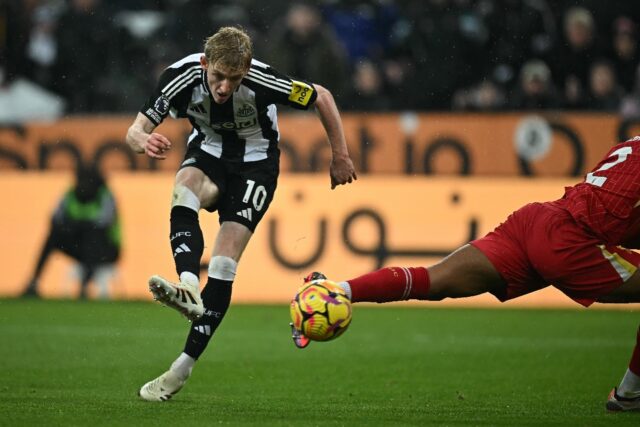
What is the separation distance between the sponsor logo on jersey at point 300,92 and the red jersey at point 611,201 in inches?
67.4

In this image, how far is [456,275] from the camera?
6.59 meters

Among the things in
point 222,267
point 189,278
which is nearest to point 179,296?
point 189,278

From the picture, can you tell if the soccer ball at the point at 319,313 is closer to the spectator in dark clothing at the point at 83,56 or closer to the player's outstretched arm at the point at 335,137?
the player's outstretched arm at the point at 335,137

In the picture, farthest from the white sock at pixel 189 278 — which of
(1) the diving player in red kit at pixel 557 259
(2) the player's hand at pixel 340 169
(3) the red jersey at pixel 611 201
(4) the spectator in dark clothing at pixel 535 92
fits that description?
(4) the spectator in dark clothing at pixel 535 92

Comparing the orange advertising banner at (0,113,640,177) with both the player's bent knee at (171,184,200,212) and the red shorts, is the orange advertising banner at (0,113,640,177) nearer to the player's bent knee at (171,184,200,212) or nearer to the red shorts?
the player's bent knee at (171,184,200,212)

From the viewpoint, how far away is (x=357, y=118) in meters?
13.8

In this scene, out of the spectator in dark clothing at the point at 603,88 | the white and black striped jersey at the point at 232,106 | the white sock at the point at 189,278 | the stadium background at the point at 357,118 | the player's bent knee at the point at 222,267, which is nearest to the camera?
the white sock at the point at 189,278

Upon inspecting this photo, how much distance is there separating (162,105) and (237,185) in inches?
29.2

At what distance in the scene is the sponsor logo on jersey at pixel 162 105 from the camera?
23.5 ft

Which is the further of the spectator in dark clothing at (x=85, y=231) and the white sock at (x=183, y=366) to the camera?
the spectator in dark clothing at (x=85, y=231)

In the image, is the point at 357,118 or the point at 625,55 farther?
the point at 625,55

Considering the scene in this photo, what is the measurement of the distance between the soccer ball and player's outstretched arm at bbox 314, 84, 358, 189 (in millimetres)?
1393

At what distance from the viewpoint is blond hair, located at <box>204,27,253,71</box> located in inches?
272

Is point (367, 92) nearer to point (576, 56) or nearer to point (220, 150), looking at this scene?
point (576, 56)
